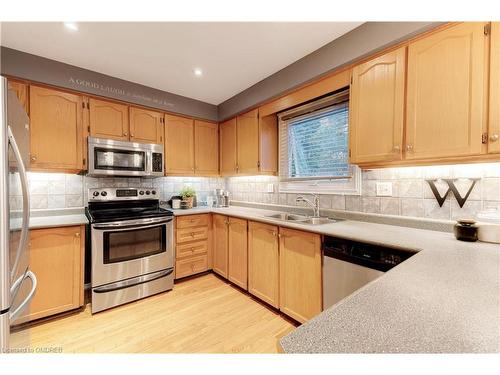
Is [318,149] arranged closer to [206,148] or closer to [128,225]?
[206,148]

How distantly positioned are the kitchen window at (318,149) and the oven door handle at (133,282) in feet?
5.69

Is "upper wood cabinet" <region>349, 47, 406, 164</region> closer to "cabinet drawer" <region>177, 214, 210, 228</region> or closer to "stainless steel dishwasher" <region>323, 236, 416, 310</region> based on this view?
"stainless steel dishwasher" <region>323, 236, 416, 310</region>

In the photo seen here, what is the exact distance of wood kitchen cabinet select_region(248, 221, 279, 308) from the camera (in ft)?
6.70

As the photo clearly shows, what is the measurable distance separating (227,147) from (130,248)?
1803 mm

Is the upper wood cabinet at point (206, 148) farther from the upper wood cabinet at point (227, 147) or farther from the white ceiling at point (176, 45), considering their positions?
the white ceiling at point (176, 45)

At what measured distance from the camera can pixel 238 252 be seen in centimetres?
250

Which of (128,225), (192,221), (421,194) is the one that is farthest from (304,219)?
(128,225)

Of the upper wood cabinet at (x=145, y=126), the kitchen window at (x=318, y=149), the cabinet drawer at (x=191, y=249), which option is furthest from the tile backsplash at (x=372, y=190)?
the cabinet drawer at (x=191, y=249)

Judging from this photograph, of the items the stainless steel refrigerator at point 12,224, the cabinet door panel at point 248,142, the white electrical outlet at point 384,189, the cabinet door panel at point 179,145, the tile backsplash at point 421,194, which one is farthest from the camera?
the cabinet door panel at point 179,145

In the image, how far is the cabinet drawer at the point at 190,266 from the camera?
266cm

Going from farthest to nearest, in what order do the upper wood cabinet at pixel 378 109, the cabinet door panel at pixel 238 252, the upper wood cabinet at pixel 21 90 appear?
the cabinet door panel at pixel 238 252
the upper wood cabinet at pixel 21 90
the upper wood cabinet at pixel 378 109

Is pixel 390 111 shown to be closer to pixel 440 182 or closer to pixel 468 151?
pixel 468 151

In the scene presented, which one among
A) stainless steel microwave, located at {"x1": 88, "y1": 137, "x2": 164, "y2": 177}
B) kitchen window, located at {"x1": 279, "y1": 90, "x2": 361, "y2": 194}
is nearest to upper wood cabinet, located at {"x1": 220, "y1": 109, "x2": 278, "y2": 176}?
kitchen window, located at {"x1": 279, "y1": 90, "x2": 361, "y2": 194}
